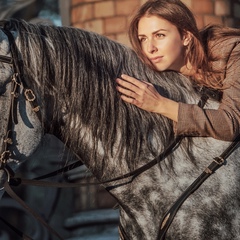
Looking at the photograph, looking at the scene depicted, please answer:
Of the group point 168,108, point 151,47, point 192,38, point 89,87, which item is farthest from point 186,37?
point 89,87

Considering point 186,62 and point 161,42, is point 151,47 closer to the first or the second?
point 161,42

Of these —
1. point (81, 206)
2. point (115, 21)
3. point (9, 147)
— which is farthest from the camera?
point (81, 206)

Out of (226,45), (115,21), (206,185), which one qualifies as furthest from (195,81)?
(115,21)

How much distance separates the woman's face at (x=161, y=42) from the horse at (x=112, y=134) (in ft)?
0.28

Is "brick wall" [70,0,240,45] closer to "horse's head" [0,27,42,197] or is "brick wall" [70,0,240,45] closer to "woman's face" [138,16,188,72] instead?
"woman's face" [138,16,188,72]

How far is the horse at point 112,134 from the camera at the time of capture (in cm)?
281

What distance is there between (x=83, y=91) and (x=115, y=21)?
10.8 ft

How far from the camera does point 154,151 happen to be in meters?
2.92

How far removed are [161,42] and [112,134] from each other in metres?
0.42

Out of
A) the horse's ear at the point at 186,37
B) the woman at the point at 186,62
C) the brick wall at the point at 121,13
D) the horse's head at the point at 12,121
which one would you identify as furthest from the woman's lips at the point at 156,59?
the brick wall at the point at 121,13

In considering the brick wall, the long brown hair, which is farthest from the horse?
the brick wall

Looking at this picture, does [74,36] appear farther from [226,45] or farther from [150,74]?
[226,45]

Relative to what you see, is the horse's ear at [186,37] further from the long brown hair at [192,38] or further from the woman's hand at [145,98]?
the woman's hand at [145,98]

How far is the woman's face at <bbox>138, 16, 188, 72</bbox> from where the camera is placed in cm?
301
